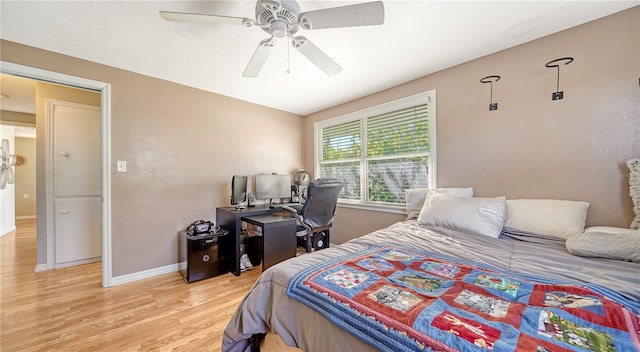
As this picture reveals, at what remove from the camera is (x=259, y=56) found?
1748mm

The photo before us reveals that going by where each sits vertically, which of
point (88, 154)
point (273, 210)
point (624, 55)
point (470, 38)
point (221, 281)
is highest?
point (470, 38)

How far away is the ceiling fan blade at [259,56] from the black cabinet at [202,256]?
1.77m

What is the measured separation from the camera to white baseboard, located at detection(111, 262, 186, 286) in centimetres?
238

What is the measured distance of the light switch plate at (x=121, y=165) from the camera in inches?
95.2

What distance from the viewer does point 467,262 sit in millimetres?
1192

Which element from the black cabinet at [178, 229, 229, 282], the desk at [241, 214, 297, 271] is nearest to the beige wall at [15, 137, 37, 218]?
the black cabinet at [178, 229, 229, 282]

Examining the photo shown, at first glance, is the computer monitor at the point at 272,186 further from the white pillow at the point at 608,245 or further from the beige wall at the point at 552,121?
the white pillow at the point at 608,245

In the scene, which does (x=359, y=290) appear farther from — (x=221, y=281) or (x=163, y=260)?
(x=163, y=260)

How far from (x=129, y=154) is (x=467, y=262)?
3179mm

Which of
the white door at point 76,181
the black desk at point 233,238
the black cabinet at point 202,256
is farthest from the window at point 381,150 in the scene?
the white door at point 76,181

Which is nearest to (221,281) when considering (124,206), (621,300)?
(124,206)

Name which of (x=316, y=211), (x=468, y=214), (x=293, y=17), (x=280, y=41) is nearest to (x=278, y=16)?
(x=293, y=17)

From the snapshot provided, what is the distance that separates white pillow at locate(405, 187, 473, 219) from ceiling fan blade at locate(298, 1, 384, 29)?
5.30 feet

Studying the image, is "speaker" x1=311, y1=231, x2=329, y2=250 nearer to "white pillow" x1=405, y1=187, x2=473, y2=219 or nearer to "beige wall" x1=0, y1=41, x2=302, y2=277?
"white pillow" x1=405, y1=187, x2=473, y2=219
